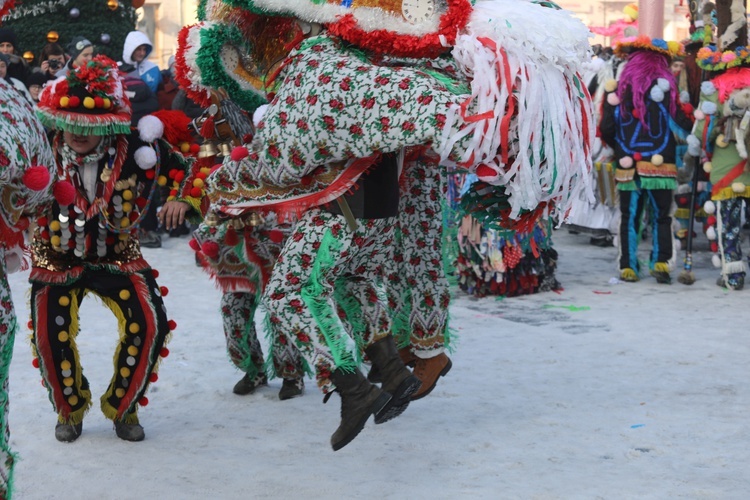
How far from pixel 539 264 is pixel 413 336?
3418 mm

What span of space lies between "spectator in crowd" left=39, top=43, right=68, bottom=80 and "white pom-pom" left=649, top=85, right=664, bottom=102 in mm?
5527

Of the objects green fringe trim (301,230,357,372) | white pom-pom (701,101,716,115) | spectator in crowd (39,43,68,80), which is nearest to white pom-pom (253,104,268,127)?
green fringe trim (301,230,357,372)

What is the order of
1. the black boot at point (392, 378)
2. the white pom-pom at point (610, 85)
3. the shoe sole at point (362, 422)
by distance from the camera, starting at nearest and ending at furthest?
the shoe sole at point (362, 422)
the black boot at point (392, 378)
the white pom-pom at point (610, 85)

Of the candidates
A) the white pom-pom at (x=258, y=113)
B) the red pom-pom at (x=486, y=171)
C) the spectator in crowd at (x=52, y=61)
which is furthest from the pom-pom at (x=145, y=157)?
the spectator in crowd at (x=52, y=61)

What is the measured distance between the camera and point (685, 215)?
9.43 metres

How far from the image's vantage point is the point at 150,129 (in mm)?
4617

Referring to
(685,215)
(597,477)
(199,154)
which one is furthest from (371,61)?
(685,215)

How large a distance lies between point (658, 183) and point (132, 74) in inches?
208

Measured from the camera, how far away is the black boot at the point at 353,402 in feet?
12.4

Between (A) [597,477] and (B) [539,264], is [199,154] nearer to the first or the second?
(A) [597,477]

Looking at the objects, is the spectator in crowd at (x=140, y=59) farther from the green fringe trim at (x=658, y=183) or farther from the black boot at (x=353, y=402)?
the black boot at (x=353, y=402)

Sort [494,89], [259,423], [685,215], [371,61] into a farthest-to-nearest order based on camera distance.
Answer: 1. [685,215]
2. [259,423]
3. [371,61]
4. [494,89]

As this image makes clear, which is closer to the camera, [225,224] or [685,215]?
[225,224]

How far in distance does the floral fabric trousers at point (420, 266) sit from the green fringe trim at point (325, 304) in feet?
2.34
